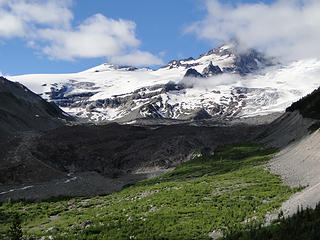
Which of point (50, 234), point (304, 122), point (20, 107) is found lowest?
point (50, 234)

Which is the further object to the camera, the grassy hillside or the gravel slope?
the grassy hillside

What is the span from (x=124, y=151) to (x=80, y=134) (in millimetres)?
30755

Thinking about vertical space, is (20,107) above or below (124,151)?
above

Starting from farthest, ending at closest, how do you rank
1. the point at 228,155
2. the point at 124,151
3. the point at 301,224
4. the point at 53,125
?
the point at 53,125 → the point at 124,151 → the point at 228,155 → the point at 301,224

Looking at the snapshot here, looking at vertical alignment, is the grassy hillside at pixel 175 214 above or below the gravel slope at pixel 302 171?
below

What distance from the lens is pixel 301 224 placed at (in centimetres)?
1191

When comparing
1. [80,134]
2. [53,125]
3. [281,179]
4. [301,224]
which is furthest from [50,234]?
[53,125]

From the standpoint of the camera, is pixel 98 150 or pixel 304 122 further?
pixel 98 150

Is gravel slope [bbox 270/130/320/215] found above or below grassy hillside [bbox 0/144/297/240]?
above

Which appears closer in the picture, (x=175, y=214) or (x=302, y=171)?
(x=175, y=214)

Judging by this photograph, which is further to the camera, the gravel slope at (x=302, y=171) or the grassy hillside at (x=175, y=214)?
the grassy hillside at (x=175, y=214)

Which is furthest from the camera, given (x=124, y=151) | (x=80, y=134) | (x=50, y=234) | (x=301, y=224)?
(x=80, y=134)

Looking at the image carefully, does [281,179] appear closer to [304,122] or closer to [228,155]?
[228,155]

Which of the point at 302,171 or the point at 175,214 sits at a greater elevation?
the point at 302,171
